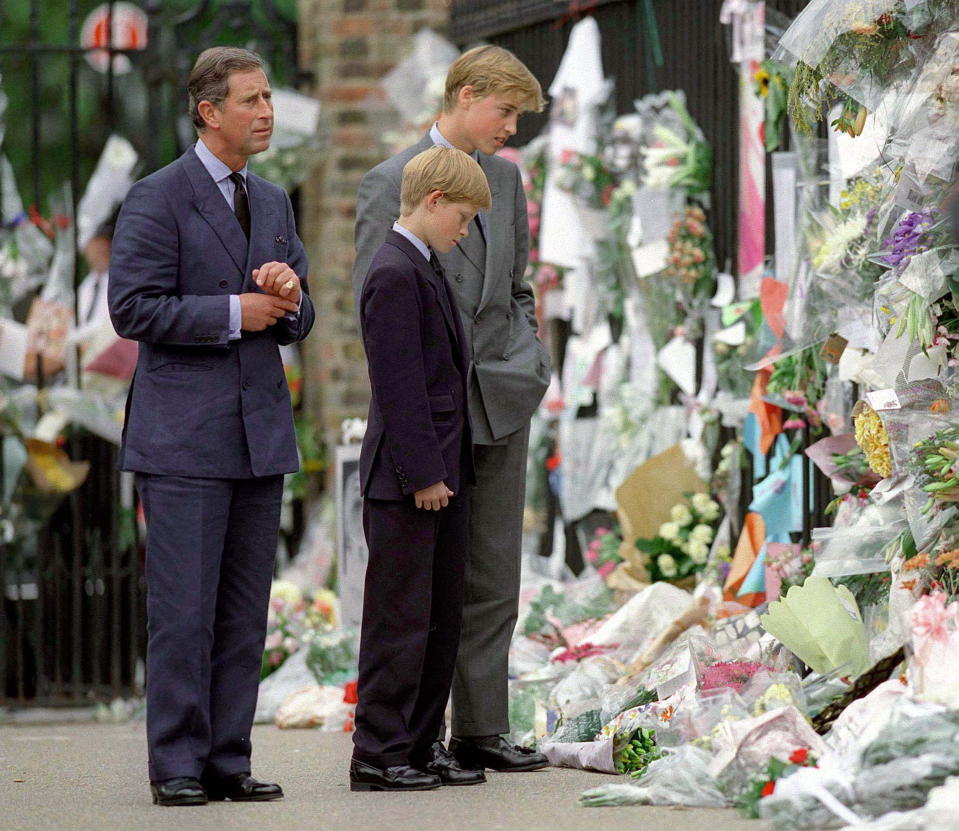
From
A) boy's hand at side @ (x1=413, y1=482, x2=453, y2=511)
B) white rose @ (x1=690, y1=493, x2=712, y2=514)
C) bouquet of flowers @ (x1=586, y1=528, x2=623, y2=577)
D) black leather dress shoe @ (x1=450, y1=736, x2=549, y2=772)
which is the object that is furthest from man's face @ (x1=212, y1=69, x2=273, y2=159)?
bouquet of flowers @ (x1=586, y1=528, x2=623, y2=577)

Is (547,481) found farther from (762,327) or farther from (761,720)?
(761,720)

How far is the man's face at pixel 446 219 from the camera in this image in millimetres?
4301

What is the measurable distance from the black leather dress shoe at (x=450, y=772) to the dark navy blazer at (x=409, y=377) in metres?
0.70

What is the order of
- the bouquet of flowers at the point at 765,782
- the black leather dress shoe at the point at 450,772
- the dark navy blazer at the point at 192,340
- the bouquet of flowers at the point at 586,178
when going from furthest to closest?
1. the bouquet of flowers at the point at 586,178
2. the black leather dress shoe at the point at 450,772
3. the dark navy blazer at the point at 192,340
4. the bouquet of flowers at the point at 765,782

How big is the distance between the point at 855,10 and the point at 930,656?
1.66m

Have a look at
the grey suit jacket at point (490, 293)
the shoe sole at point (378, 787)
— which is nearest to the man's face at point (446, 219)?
the grey suit jacket at point (490, 293)

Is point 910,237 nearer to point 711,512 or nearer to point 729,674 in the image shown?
point 729,674

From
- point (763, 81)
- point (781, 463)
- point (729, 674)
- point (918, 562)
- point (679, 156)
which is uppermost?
point (763, 81)

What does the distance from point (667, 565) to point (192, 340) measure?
2.71 meters

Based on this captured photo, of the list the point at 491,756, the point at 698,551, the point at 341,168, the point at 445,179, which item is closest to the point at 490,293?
the point at 445,179

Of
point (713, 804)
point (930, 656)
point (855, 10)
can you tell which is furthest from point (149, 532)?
point (855, 10)

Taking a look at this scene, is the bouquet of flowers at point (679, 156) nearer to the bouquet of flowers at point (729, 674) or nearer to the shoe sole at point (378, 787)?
the bouquet of flowers at point (729, 674)

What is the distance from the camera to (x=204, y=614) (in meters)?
4.26

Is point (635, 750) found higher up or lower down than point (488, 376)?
lower down
